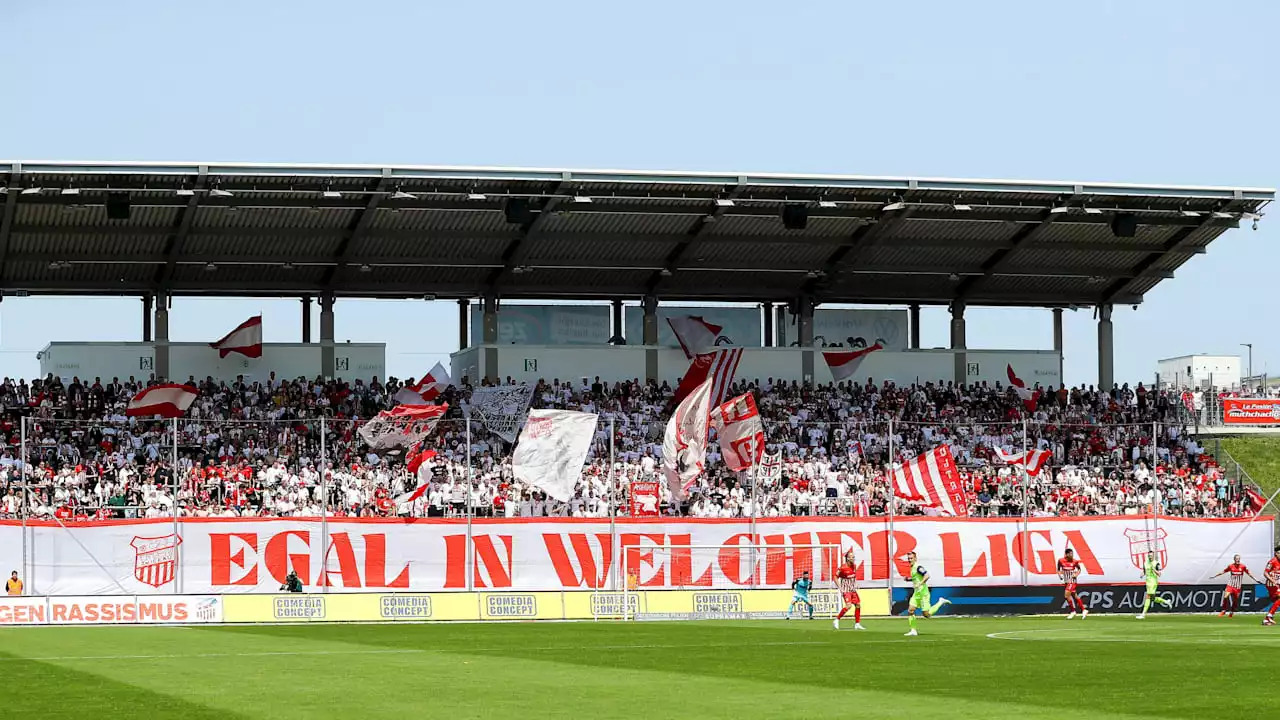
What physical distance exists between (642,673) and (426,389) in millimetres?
33122

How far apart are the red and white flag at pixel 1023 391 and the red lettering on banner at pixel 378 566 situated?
83.0ft

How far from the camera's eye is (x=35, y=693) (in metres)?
20.6

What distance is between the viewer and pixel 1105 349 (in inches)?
2606

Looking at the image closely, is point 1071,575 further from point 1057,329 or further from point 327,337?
point 327,337

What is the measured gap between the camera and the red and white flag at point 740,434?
1877 inches

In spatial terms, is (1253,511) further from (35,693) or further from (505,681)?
(35,693)

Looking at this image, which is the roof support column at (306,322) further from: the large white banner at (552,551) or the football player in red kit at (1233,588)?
the football player in red kit at (1233,588)

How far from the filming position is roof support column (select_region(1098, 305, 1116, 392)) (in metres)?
65.8

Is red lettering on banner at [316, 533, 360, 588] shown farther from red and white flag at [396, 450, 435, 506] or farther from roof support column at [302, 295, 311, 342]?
roof support column at [302, 295, 311, 342]

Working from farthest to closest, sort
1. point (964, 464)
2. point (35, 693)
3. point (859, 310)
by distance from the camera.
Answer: point (859, 310), point (964, 464), point (35, 693)

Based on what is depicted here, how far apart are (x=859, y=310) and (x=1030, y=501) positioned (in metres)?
14.4

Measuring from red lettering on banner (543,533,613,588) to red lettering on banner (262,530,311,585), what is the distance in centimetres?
663

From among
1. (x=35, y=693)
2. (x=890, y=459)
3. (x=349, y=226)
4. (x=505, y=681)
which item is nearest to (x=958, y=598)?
(x=890, y=459)

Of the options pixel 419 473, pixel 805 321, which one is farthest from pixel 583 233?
pixel 419 473
